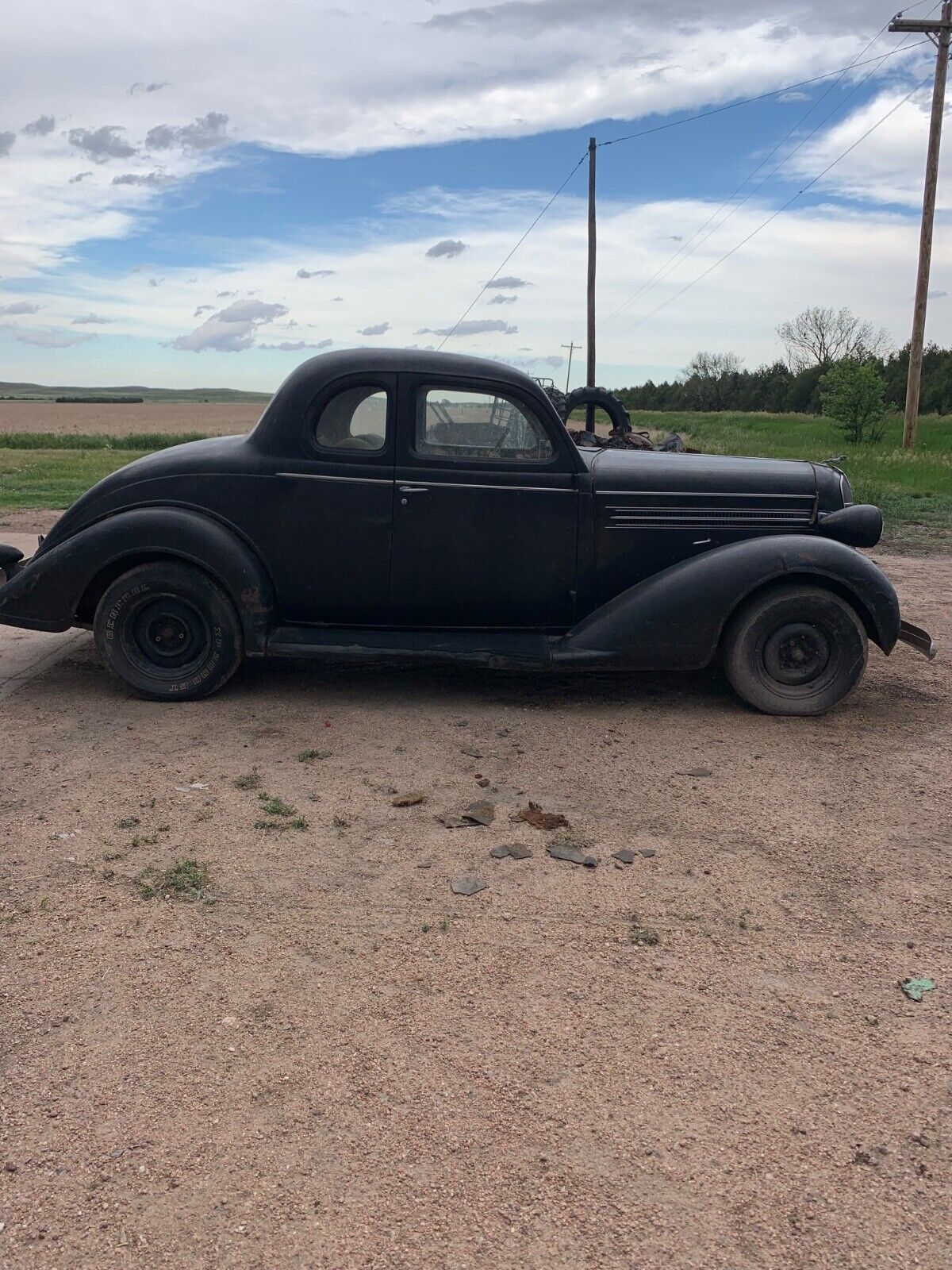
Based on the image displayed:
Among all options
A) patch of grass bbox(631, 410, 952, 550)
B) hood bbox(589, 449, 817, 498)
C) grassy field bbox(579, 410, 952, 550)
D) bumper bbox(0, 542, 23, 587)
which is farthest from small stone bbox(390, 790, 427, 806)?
patch of grass bbox(631, 410, 952, 550)

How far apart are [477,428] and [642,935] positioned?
309 centimetres

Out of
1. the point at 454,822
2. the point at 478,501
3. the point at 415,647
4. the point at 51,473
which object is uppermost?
the point at 51,473

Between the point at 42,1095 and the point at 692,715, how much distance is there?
3.85m

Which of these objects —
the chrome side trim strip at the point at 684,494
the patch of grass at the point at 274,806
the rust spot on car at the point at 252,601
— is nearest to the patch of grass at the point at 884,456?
the chrome side trim strip at the point at 684,494

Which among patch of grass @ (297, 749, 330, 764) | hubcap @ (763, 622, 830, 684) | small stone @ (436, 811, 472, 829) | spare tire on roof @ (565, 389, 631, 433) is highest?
spare tire on roof @ (565, 389, 631, 433)

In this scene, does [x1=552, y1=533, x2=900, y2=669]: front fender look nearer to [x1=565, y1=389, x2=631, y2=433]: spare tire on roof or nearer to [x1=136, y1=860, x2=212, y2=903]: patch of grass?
[x1=565, y1=389, x2=631, y2=433]: spare tire on roof

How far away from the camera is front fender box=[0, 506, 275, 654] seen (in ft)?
17.7

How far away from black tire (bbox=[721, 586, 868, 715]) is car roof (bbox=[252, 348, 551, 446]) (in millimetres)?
1713

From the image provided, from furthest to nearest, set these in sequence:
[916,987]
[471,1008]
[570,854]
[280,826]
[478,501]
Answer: [478,501], [280,826], [570,854], [916,987], [471,1008]

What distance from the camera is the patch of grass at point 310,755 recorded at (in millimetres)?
4789

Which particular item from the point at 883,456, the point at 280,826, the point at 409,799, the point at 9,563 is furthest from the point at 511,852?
the point at 883,456

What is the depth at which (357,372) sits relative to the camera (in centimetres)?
551

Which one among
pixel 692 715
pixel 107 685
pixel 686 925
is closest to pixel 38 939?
pixel 686 925

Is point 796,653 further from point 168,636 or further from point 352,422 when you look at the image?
point 168,636
